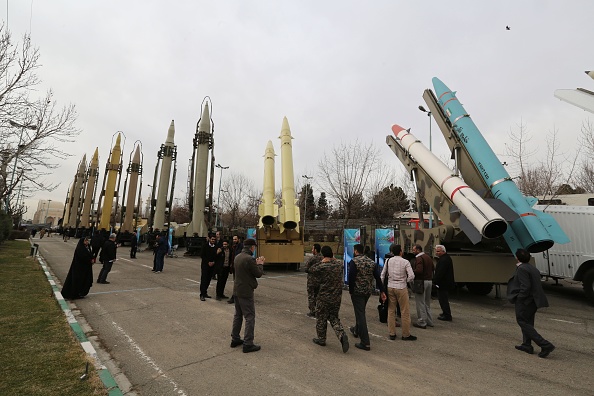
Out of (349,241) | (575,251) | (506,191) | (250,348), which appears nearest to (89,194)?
(349,241)

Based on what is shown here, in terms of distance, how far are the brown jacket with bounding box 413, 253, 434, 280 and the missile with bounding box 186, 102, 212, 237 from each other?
16623 mm

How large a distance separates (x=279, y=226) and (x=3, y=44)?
1085cm

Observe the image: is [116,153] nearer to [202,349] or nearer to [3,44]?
[3,44]

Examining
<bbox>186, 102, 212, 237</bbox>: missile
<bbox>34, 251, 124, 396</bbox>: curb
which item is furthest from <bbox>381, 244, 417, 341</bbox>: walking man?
<bbox>186, 102, 212, 237</bbox>: missile

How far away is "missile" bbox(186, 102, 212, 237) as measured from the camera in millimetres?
20859

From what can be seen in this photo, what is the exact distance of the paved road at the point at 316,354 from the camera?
3637 mm

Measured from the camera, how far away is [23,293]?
760cm

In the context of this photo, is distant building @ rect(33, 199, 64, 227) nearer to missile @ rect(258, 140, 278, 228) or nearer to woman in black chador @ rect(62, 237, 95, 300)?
missile @ rect(258, 140, 278, 228)

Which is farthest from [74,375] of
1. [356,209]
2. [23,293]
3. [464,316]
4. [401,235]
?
[356,209]

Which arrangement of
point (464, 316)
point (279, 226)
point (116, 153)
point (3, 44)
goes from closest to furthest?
point (464, 316) < point (3, 44) < point (279, 226) < point (116, 153)

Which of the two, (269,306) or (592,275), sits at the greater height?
(592,275)

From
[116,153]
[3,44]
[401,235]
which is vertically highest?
[116,153]

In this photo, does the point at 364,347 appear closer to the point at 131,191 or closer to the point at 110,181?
the point at 131,191

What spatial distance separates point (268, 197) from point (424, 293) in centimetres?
930
